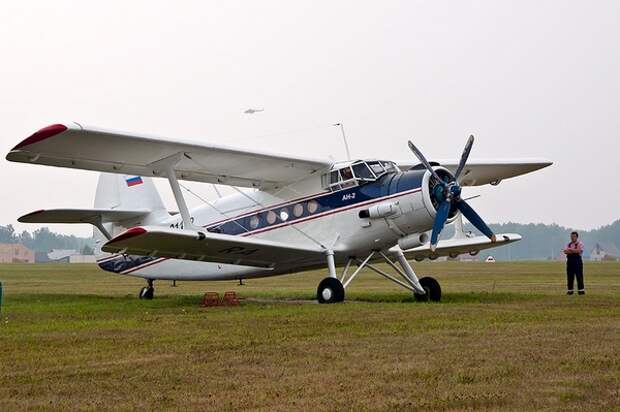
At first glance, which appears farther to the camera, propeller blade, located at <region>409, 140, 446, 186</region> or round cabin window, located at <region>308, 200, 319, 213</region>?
round cabin window, located at <region>308, 200, 319, 213</region>

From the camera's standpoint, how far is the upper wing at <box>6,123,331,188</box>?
49.9 feet

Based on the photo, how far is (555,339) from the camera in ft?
30.9

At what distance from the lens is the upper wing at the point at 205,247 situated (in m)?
15.8

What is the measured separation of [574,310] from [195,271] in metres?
10.3

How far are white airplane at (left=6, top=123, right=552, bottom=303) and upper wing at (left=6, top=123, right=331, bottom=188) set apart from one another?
2 cm

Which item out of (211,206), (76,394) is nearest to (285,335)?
(76,394)

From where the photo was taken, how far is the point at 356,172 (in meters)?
17.2

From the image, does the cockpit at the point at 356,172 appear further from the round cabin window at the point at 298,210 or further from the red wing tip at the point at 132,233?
the red wing tip at the point at 132,233

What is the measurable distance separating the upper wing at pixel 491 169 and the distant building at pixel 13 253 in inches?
6460

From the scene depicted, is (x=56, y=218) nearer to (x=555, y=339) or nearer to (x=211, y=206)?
(x=211, y=206)

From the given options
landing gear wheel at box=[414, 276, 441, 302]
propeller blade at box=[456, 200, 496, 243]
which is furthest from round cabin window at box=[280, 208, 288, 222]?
propeller blade at box=[456, 200, 496, 243]

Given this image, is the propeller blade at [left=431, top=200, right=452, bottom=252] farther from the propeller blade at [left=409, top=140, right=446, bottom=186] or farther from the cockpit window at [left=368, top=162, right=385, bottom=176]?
the cockpit window at [left=368, top=162, right=385, bottom=176]

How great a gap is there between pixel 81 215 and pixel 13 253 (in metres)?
170

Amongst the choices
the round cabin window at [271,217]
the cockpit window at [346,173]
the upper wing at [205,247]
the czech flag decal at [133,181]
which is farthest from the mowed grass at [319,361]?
the czech flag decal at [133,181]
